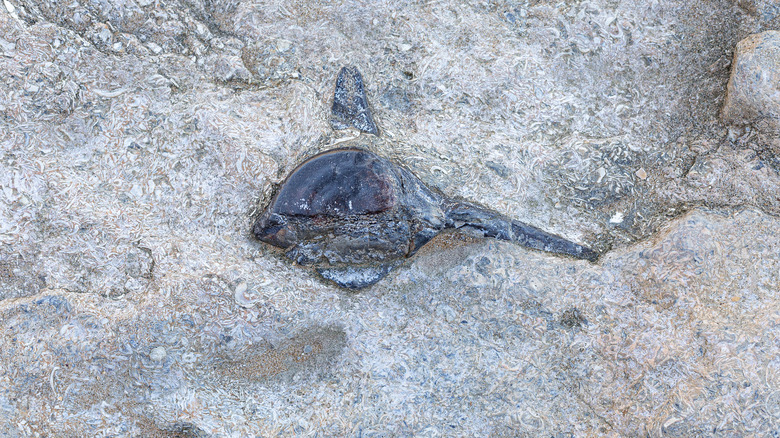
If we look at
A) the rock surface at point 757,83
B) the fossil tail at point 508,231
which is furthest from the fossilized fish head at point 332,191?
the rock surface at point 757,83

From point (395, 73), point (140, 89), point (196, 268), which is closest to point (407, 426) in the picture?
point (196, 268)

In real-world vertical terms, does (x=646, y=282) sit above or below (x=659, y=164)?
below

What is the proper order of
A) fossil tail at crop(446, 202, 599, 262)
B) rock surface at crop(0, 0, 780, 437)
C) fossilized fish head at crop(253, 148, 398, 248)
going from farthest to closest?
fossil tail at crop(446, 202, 599, 262), rock surface at crop(0, 0, 780, 437), fossilized fish head at crop(253, 148, 398, 248)

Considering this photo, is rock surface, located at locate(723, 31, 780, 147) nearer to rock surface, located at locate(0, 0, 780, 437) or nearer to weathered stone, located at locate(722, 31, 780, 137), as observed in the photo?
weathered stone, located at locate(722, 31, 780, 137)

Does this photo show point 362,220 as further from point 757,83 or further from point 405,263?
point 757,83

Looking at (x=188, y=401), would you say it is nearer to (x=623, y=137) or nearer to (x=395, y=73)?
(x=395, y=73)

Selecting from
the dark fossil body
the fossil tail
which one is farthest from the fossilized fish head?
the fossil tail

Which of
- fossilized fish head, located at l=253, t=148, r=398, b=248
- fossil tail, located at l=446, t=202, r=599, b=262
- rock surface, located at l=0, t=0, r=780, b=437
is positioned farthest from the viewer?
fossil tail, located at l=446, t=202, r=599, b=262
